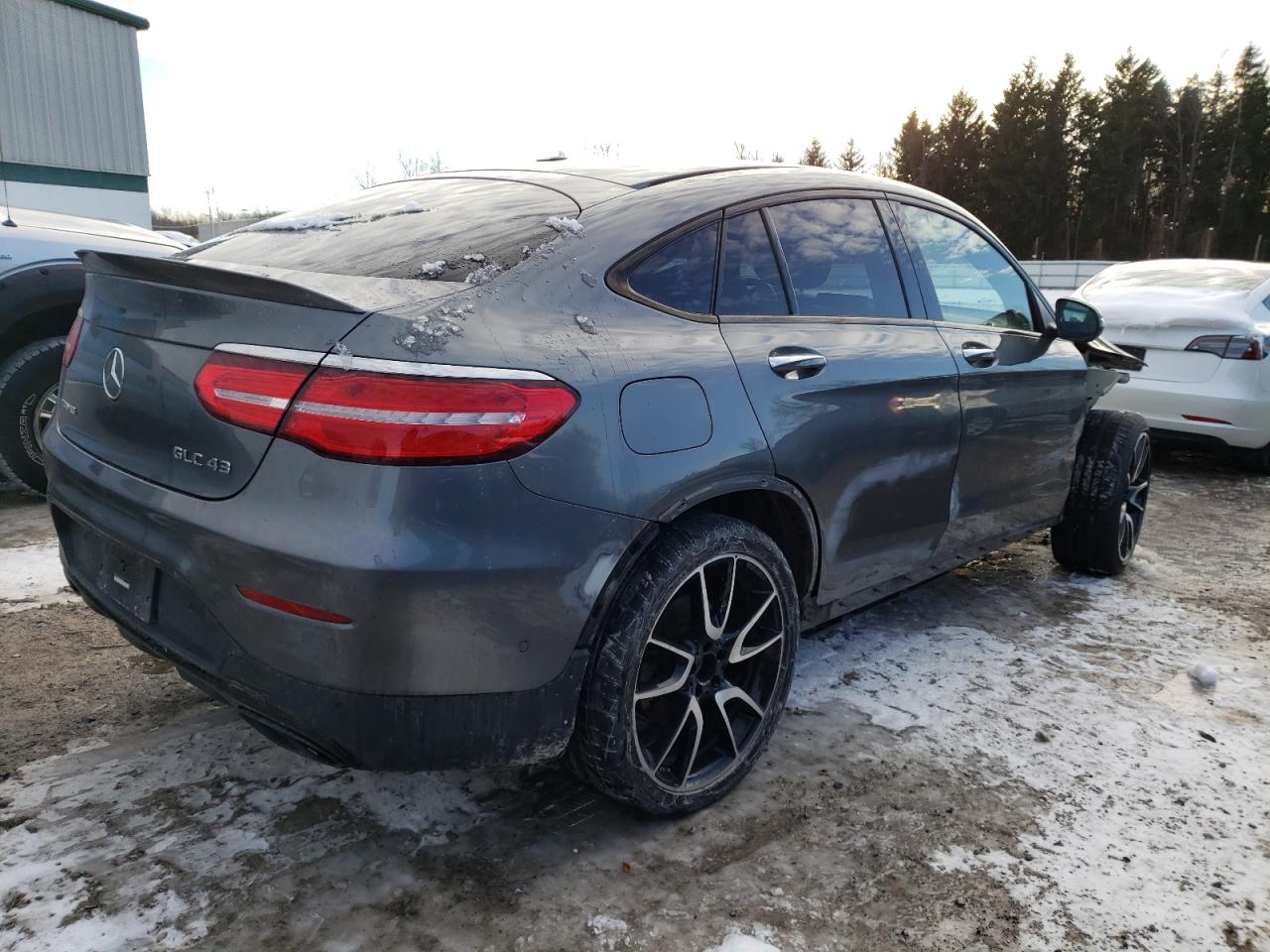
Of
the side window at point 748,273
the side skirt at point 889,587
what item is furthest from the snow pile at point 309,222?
the side skirt at point 889,587

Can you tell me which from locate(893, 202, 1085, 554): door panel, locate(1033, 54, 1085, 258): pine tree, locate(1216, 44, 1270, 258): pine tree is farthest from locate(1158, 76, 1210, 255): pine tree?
locate(893, 202, 1085, 554): door panel

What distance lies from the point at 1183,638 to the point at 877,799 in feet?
6.55

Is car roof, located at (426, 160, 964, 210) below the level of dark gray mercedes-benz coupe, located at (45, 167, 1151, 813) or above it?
above

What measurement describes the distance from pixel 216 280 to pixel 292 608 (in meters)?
0.72

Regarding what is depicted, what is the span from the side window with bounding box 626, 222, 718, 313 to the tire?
55cm

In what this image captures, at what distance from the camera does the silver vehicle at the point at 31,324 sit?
4.50 metres

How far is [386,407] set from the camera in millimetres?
1750

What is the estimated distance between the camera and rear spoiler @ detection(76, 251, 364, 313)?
6.09 ft

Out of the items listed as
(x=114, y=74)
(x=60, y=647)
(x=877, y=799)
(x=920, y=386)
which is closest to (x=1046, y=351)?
(x=920, y=386)

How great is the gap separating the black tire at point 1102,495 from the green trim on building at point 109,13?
68.8ft

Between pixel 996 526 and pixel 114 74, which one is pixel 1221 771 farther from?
pixel 114 74

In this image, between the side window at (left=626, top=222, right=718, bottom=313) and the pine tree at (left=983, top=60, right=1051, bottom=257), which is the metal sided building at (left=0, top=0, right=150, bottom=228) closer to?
the side window at (left=626, top=222, right=718, bottom=313)

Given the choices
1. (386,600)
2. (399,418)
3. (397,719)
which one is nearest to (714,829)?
(397,719)

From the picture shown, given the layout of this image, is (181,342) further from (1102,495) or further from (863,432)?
(1102,495)
